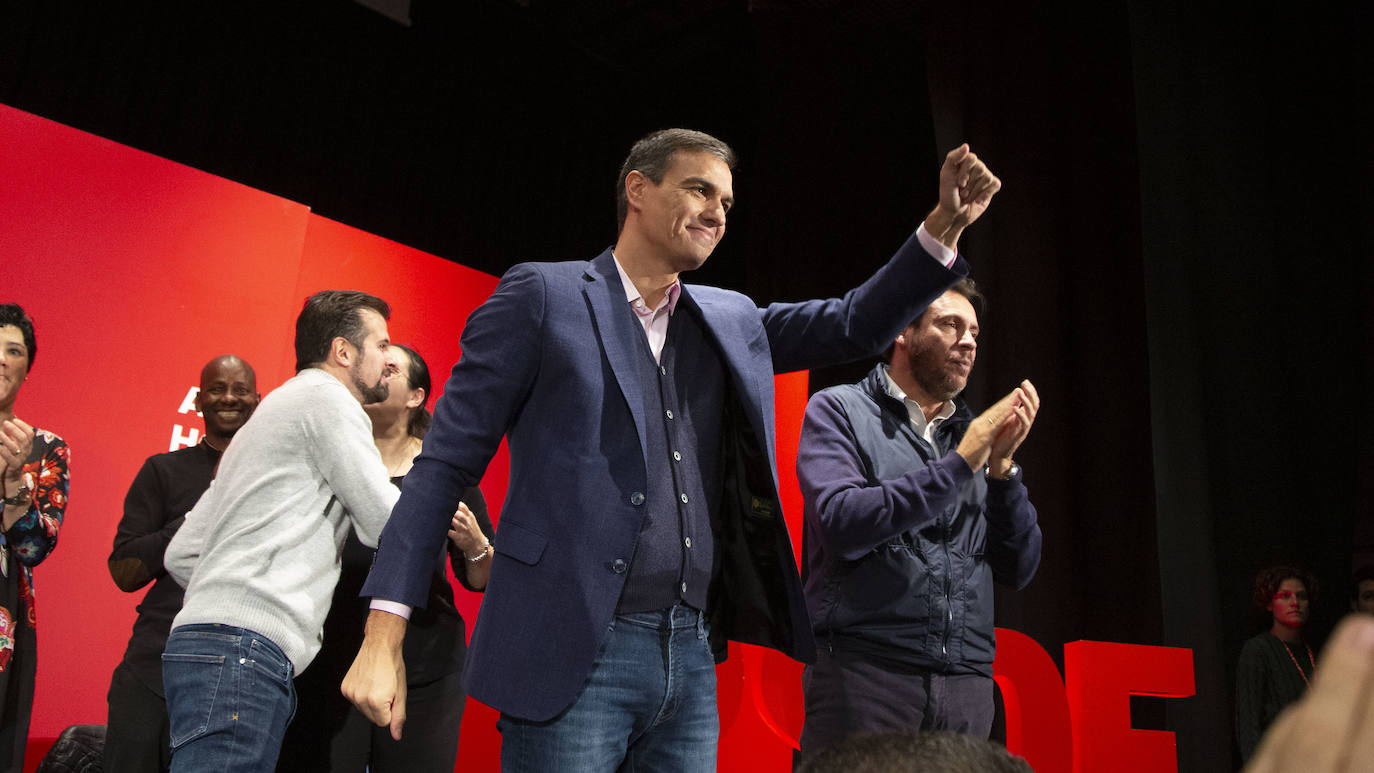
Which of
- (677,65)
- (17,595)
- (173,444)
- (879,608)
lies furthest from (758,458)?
(677,65)

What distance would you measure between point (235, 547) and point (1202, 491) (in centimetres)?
385

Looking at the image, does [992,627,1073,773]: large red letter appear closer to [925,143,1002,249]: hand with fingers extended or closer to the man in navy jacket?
the man in navy jacket

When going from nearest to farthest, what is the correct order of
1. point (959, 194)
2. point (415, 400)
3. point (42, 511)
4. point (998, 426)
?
1. point (959, 194)
2. point (998, 426)
3. point (42, 511)
4. point (415, 400)

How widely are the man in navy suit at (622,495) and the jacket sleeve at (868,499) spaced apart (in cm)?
54

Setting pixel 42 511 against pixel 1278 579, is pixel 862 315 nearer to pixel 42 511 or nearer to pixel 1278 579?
pixel 42 511

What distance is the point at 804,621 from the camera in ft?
5.62

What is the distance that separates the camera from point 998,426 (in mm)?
2453

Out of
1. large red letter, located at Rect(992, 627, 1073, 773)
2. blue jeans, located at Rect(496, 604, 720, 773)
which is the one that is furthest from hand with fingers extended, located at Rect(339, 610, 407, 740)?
large red letter, located at Rect(992, 627, 1073, 773)

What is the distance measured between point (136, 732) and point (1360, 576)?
4.54 metres

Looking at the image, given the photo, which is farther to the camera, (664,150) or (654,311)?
(664,150)

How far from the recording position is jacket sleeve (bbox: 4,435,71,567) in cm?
301

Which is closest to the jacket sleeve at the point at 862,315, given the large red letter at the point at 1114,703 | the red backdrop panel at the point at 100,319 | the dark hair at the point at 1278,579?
the large red letter at the point at 1114,703

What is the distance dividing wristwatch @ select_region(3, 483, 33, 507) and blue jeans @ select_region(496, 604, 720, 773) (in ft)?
6.92

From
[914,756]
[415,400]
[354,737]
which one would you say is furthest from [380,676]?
[415,400]
